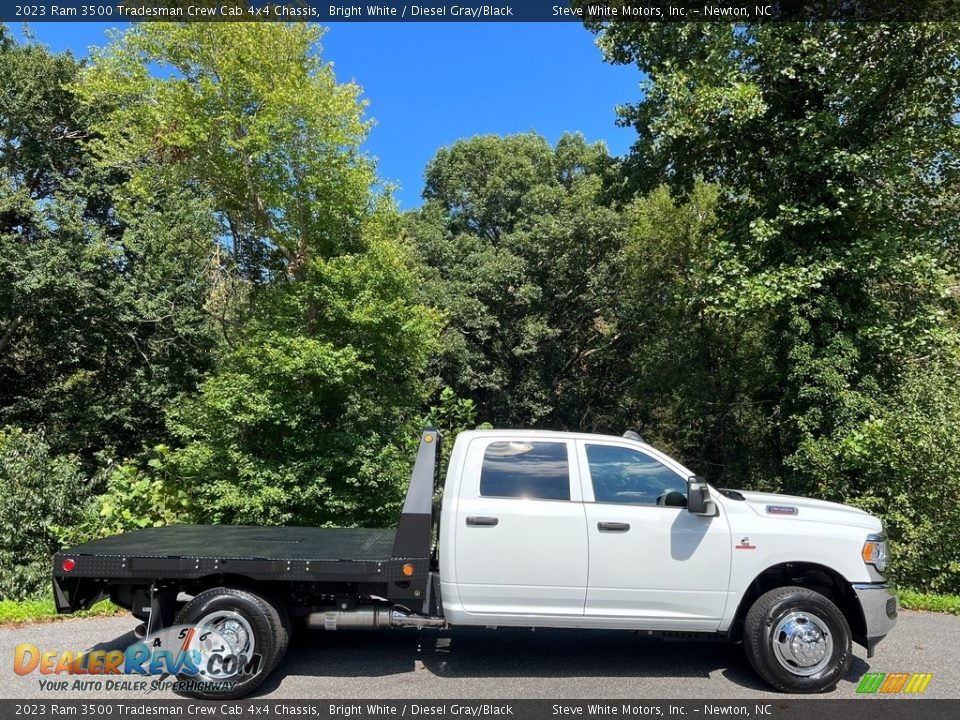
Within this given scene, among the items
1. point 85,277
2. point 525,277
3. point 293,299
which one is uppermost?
point 525,277

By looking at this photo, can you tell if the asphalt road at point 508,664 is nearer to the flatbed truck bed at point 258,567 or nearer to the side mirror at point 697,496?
the flatbed truck bed at point 258,567

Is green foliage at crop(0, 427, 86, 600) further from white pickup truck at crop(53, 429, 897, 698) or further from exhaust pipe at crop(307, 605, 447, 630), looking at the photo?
exhaust pipe at crop(307, 605, 447, 630)

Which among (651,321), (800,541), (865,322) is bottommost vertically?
(800,541)

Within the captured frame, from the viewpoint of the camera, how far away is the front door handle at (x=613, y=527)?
475 centimetres

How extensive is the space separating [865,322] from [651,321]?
34.5 ft

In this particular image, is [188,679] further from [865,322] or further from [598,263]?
[598,263]

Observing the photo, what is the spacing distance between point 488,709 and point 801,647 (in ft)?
7.59

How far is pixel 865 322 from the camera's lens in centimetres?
1091

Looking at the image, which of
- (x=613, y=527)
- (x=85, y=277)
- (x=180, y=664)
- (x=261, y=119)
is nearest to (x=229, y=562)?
(x=180, y=664)

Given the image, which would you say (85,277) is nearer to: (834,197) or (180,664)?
(180,664)

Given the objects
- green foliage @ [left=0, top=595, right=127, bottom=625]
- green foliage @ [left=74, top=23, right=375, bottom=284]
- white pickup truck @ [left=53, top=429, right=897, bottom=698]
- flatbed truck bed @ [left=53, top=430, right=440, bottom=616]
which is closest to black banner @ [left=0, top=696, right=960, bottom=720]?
white pickup truck @ [left=53, top=429, right=897, bottom=698]

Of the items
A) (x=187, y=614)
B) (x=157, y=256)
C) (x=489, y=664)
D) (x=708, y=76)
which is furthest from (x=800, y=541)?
(x=157, y=256)

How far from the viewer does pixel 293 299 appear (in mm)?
12656

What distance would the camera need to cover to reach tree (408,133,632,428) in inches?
863
